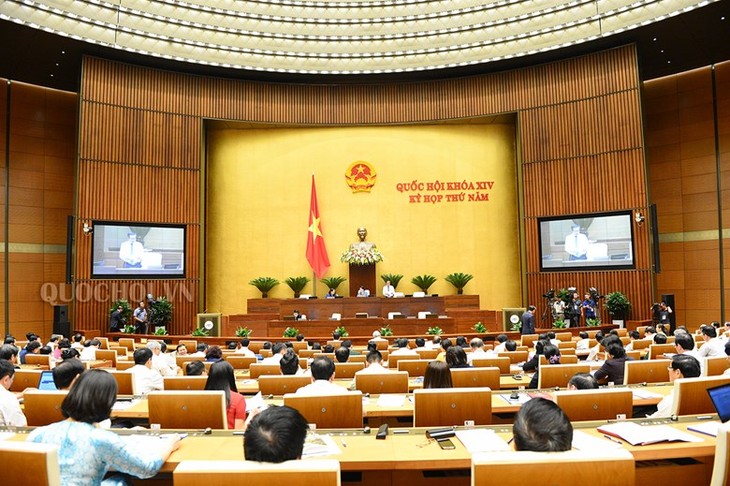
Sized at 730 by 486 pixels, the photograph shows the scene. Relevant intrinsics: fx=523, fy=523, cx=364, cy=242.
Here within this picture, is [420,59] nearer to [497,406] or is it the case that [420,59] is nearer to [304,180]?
[304,180]

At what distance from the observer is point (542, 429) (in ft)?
5.98

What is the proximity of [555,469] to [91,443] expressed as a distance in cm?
169

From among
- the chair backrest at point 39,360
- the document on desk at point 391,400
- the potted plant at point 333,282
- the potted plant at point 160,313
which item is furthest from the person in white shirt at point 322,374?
the potted plant at point 333,282

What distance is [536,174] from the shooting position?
47.6 feet

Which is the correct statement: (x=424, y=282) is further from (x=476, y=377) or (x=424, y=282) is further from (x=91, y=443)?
(x=91, y=443)

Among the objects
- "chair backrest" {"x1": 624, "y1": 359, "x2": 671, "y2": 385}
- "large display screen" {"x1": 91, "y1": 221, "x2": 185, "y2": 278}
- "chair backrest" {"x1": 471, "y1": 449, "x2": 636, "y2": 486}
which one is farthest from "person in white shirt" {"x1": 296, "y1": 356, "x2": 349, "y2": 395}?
"large display screen" {"x1": 91, "y1": 221, "x2": 185, "y2": 278}

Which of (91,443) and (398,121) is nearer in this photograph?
(91,443)

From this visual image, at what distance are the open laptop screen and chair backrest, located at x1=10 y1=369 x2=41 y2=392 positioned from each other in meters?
5.22

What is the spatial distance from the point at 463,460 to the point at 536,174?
13.3 m

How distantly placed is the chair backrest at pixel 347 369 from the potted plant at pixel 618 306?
9421 millimetres

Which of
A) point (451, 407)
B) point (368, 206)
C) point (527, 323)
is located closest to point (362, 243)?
point (368, 206)

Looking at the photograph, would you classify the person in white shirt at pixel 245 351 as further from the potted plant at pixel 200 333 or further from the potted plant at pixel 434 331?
the potted plant at pixel 434 331

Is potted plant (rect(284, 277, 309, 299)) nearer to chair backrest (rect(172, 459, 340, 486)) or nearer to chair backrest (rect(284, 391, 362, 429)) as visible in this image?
chair backrest (rect(284, 391, 362, 429))

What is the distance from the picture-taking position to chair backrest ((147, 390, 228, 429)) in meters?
2.98
